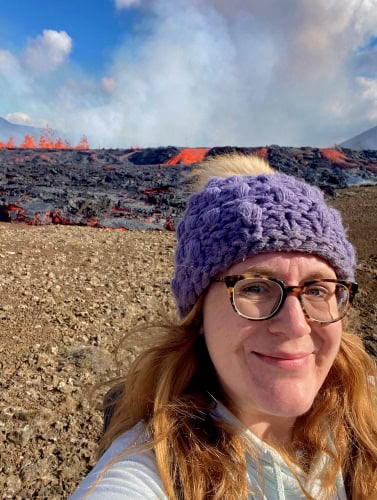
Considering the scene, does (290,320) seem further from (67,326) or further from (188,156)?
(188,156)

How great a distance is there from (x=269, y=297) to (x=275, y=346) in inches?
4.8

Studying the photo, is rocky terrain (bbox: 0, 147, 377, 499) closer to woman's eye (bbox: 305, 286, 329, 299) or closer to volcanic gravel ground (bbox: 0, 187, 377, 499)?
volcanic gravel ground (bbox: 0, 187, 377, 499)

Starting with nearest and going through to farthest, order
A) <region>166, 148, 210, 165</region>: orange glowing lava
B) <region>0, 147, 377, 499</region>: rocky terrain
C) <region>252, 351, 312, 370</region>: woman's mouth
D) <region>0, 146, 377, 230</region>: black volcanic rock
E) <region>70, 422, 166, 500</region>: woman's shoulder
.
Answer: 1. <region>70, 422, 166, 500</region>: woman's shoulder
2. <region>252, 351, 312, 370</region>: woman's mouth
3. <region>0, 147, 377, 499</region>: rocky terrain
4. <region>0, 146, 377, 230</region>: black volcanic rock
5. <region>166, 148, 210, 165</region>: orange glowing lava

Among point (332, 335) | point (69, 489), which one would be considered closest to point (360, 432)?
point (332, 335)

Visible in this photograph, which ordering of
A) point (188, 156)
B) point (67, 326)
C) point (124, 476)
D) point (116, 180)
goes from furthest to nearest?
point (188, 156) < point (116, 180) < point (67, 326) < point (124, 476)

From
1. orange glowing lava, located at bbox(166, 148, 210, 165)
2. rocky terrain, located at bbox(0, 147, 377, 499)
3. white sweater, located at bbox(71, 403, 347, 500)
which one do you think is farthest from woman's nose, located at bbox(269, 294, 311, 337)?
orange glowing lava, located at bbox(166, 148, 210, 165)

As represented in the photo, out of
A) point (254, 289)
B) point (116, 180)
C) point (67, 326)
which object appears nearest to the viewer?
point (254, 289)

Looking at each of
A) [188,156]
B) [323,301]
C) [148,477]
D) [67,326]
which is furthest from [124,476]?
[188,156]

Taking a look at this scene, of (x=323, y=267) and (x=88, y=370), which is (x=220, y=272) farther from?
(x=88, y=370)

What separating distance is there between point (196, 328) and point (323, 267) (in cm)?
42

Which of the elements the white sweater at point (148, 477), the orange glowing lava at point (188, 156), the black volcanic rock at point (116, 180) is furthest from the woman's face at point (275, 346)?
the orange glowing lava at point (188, 156)

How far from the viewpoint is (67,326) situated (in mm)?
4062

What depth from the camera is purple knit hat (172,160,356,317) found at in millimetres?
1149

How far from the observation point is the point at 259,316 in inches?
44.3
